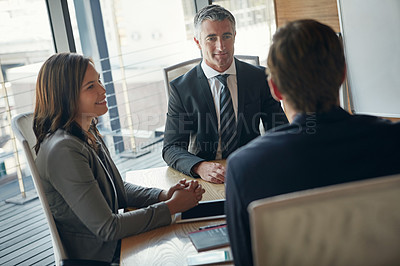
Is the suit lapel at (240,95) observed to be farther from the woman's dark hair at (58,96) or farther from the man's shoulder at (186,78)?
the woman's dark hair at (58,96)

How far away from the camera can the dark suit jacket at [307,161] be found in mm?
1003

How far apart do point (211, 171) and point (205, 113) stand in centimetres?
47

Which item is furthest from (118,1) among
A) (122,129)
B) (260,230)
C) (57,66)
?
(260,230)

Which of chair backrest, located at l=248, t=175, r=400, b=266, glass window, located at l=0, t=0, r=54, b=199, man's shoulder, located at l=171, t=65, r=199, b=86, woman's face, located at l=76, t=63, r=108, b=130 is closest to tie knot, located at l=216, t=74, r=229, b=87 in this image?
man's shoulder, located at l=171, t=65, r=199, b=86

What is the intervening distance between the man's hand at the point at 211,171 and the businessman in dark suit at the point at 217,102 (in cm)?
25

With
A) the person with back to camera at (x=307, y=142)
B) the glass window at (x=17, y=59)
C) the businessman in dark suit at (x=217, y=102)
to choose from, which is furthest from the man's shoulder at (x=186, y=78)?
the glass window at (x=17, y=59)

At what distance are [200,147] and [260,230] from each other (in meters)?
1.42

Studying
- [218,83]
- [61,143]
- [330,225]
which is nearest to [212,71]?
[218,83]

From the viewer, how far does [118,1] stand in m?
4.23

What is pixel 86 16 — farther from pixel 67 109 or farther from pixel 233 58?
pixel 67 109

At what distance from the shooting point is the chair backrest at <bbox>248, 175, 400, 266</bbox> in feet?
2.79

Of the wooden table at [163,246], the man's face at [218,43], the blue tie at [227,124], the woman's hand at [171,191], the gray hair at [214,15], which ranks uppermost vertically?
the gray hair at [214,15]

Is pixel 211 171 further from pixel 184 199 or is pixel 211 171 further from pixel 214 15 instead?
pixel 214 15

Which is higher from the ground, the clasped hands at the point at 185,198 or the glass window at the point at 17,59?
the glass window at the point at 17,59
